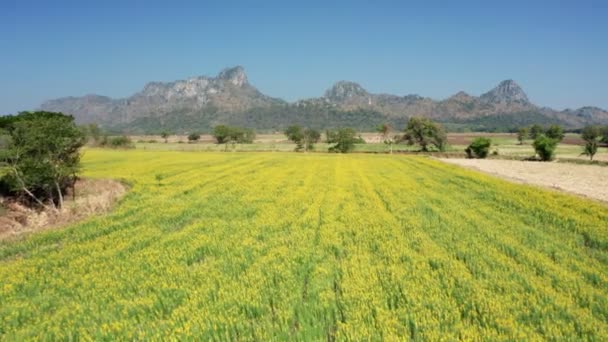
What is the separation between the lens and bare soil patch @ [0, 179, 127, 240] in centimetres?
1938

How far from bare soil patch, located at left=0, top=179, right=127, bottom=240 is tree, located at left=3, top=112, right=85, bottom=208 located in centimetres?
104

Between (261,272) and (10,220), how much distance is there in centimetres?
1945

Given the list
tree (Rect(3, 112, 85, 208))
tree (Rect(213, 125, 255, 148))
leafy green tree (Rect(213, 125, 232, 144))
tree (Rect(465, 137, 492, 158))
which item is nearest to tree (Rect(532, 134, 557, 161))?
tree (Rect(465, 137, 492, 158))

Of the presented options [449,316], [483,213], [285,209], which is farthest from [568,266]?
[285,209]

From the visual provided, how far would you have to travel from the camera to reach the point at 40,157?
25234 millimetres

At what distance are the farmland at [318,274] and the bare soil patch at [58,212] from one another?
3915mm

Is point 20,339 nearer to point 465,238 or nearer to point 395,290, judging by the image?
point 395,290

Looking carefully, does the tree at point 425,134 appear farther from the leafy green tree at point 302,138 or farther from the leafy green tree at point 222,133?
the leafy green tree at point 222,133

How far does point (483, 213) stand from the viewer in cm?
1675

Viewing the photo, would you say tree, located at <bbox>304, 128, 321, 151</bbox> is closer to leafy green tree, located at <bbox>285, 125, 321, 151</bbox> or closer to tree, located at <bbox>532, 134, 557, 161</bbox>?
leafy green tree, located at <bbox>285, 125, 321, 151</bbox>

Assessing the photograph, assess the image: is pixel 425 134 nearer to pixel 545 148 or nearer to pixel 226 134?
pixel 545 148

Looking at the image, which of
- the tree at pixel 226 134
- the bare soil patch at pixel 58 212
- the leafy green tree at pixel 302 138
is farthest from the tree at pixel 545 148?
the tree at pixel 226 134

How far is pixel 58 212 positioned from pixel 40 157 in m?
5.21

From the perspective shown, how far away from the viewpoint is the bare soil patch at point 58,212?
763 inches
